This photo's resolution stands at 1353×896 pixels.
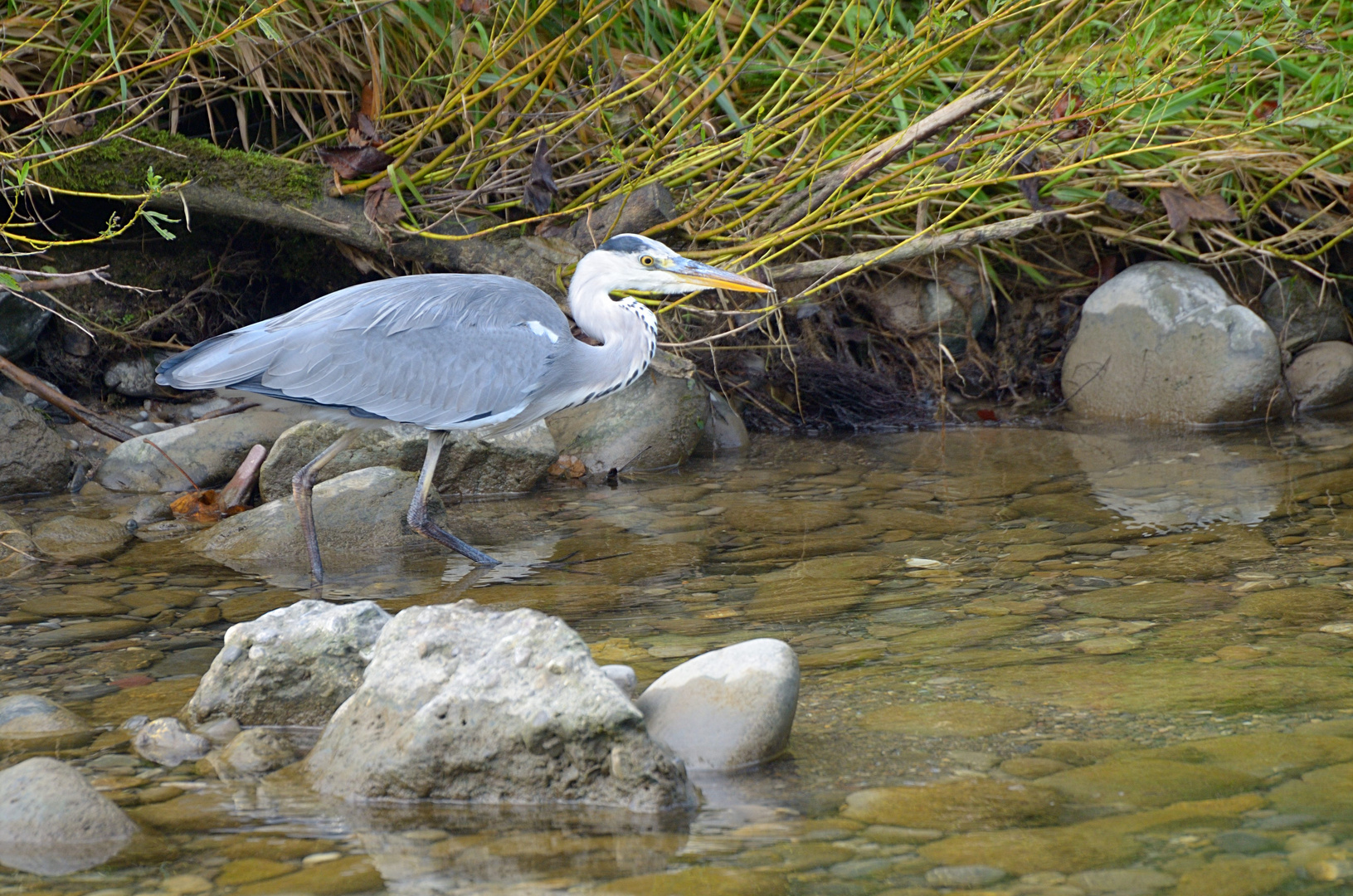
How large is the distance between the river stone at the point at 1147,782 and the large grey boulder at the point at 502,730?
708 millimetres

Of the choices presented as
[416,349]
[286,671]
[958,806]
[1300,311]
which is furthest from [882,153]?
[958,806]

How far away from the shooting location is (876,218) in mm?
6254

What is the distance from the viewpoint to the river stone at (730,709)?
2428mm

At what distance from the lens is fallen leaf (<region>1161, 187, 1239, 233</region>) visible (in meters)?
6.14

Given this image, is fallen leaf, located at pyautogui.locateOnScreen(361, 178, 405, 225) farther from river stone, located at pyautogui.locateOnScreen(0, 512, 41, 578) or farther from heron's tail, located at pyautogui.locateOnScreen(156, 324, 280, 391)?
river stone, located at pyautogui.locateOnScreen(0, 512, 41, 578)

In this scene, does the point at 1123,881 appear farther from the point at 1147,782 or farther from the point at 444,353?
the point at 444,353

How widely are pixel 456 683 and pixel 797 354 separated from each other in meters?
4.57

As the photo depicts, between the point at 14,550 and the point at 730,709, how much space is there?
2.83 m

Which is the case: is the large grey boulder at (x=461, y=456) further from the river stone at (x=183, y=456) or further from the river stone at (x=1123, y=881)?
the river stone at (x=1123, y=881)

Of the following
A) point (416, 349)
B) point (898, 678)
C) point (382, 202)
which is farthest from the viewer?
point (382, 202)

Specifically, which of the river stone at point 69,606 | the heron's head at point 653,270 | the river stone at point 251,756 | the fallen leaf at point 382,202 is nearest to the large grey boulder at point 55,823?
the river stone at point 251,756

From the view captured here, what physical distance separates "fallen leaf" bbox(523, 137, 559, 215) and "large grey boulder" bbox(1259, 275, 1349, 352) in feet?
13.4

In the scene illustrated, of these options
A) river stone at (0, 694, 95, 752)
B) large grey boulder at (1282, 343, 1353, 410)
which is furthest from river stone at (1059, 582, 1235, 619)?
large grey boulder at (1282, 343, 1353, 410)

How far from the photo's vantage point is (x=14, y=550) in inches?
162
